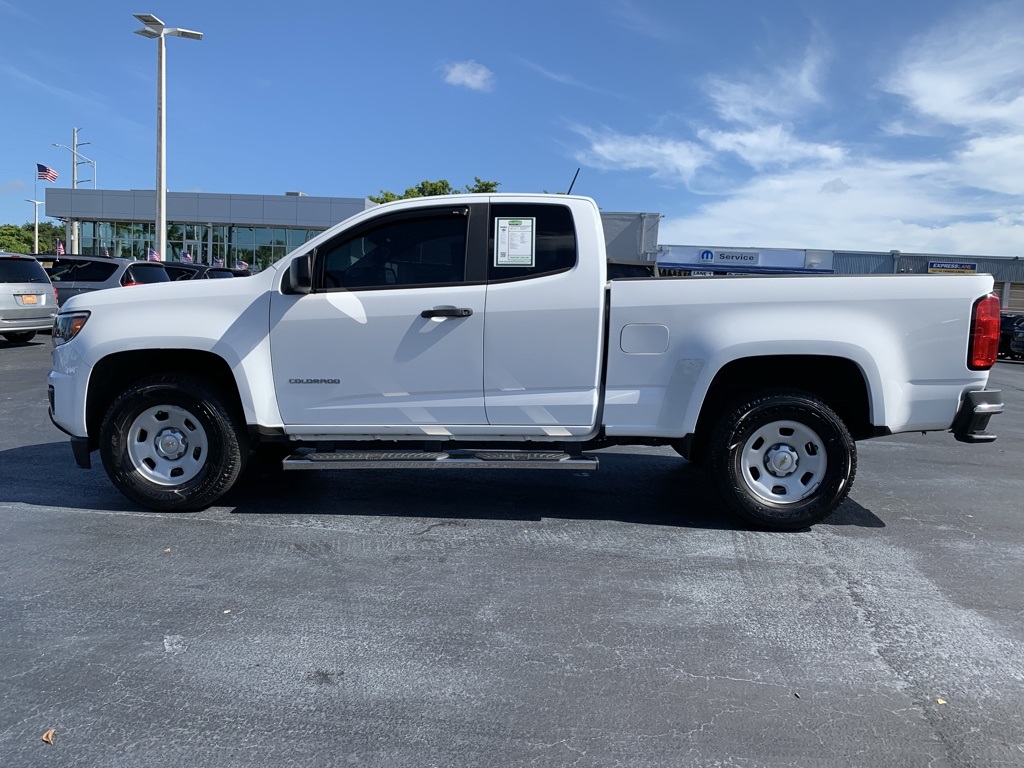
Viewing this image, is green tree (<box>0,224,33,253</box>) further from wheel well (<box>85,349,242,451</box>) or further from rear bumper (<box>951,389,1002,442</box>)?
rear bumper (<box>951,389,1002,442</box>)

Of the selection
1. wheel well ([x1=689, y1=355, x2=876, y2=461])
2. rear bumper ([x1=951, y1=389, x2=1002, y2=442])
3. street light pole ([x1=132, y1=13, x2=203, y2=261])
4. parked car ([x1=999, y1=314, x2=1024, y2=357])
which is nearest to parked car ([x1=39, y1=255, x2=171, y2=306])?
street light pole ([x1=132, y1=13, x2=203, y2=261])

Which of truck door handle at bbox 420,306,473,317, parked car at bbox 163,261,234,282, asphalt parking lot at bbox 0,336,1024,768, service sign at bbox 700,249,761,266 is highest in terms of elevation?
service sign at bbox 700,249,761,266

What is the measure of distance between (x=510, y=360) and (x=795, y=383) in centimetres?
193

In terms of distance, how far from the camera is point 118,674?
3.06 m

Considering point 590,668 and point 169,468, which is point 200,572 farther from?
point 590,668

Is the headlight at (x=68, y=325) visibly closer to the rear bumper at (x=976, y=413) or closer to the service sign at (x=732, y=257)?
the rear bumper at (x=976, y=413)

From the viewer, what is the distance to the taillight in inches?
183

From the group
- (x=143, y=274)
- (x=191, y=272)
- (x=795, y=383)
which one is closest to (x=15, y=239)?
(x=191, y=272)

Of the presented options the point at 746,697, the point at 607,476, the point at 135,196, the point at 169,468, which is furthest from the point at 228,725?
the point at 135,196

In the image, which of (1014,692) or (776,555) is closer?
(1014,692)

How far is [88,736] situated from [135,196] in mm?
41697

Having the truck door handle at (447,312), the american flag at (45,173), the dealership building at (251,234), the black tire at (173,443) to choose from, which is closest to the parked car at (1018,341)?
the dealership building at (251,234)

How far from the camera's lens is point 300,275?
487cm

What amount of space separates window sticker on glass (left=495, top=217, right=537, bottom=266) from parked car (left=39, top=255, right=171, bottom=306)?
12.7 metres
